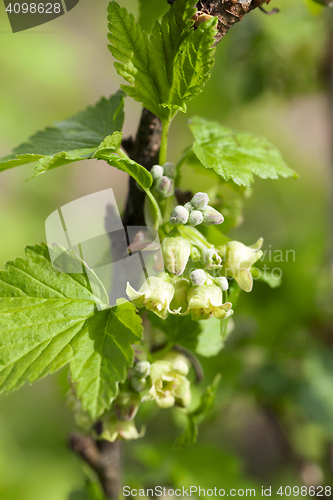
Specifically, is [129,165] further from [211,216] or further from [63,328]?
[63,328]

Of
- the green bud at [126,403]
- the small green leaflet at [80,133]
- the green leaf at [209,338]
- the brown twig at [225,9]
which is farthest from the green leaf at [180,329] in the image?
the brown twig at [225,9]

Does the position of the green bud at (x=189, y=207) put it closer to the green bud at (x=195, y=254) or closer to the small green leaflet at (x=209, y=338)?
the green bud at (x=195, y=254)

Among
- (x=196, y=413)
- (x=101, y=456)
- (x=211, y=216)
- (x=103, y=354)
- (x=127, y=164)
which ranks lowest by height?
(x=101, y=456)

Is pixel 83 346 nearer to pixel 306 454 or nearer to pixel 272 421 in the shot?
pixel 272 421

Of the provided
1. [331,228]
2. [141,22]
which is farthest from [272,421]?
[141,22]

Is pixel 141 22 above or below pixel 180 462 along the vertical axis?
above

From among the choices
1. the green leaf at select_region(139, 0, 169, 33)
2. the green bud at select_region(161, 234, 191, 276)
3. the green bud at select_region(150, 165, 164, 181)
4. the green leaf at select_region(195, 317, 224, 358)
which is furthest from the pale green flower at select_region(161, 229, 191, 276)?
the green leaf at select_region(139, 0, 169, 33)

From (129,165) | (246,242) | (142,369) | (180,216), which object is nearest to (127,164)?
(129,165)
